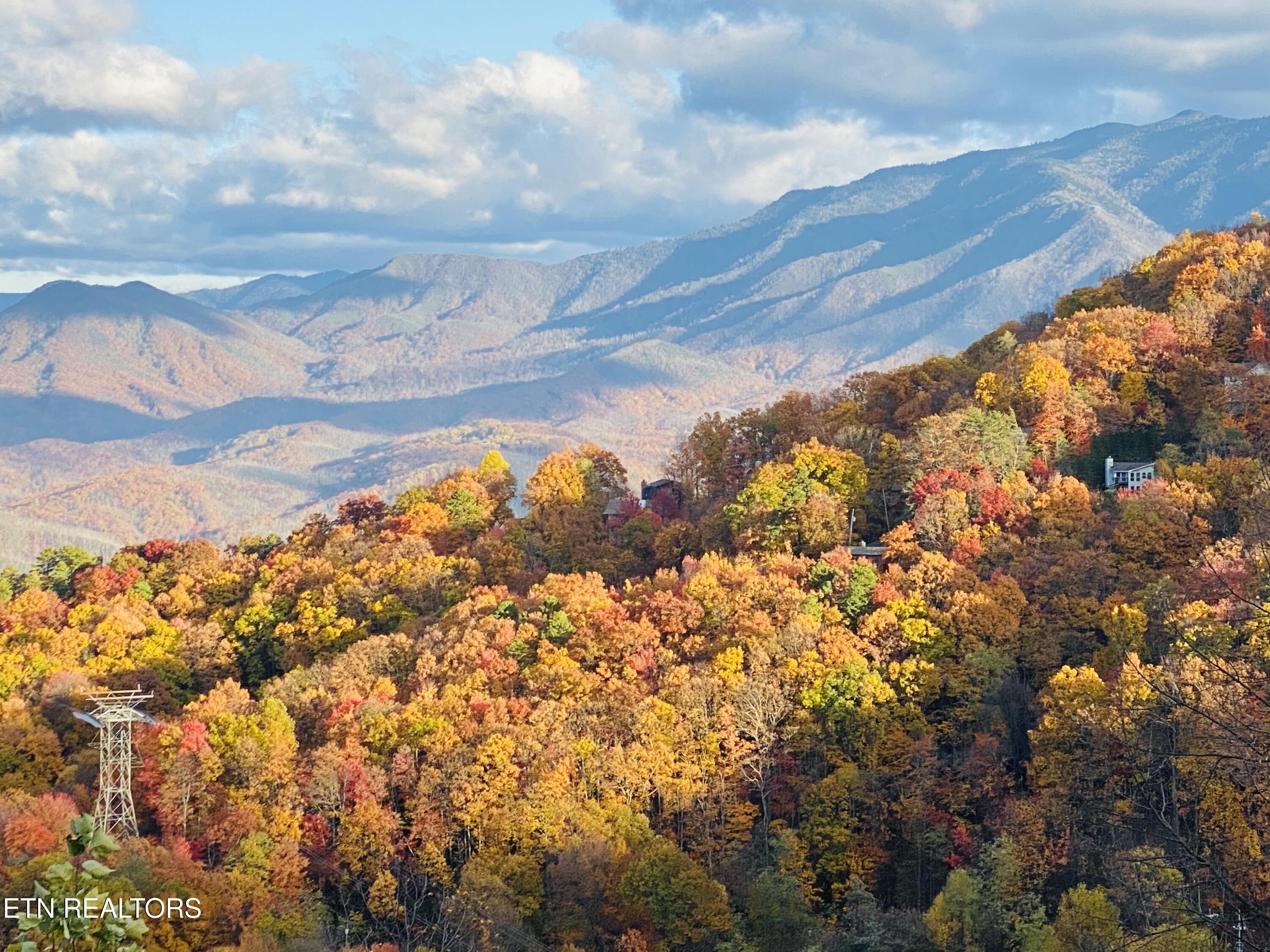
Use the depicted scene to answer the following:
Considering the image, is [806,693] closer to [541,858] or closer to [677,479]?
[541,858]

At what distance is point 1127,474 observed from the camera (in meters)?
67.9

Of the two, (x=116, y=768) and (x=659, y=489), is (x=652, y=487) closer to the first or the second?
(x=659, y=489)

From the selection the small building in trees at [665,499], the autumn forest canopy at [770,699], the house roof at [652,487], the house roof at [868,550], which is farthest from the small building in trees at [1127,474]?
the house roof at [652,487]

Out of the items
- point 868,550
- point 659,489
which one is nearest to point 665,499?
point 659,489

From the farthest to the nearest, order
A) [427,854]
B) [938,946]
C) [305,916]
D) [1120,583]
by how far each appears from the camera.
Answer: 1. [1120,583]
2. [427,854]
3. [305,916]
4. [938,946]

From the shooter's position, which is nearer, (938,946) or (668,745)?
(938,946)

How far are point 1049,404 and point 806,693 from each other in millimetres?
25278

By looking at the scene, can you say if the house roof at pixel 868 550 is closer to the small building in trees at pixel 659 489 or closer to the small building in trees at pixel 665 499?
the small building in trees at pixel 665 499

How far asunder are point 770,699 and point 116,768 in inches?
894

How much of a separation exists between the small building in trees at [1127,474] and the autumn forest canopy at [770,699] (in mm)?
781

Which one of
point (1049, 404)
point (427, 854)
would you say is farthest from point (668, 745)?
point (1049, 404)

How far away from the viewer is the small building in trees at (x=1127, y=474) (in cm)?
6750

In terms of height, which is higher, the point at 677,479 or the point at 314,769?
the point at 677,479

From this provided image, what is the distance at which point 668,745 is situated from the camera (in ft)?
166
